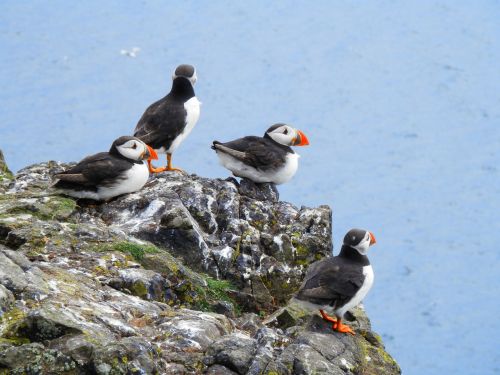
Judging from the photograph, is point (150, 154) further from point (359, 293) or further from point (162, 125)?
point (359, 293)

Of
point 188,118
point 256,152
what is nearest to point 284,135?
point 256,152

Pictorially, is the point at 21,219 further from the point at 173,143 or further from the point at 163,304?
the point at 173,143

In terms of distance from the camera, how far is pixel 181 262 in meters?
7.11

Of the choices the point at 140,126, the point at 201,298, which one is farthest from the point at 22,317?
the point at 140,126

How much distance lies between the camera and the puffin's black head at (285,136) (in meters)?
8.59

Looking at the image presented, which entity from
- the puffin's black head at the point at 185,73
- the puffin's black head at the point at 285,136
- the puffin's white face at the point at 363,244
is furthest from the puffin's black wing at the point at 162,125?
the puffin's white face at the point at 363,244

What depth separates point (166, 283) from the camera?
6492 millimetres

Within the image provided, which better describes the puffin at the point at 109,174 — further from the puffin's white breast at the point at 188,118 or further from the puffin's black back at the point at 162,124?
the puffin's white breast at the point at 188,118

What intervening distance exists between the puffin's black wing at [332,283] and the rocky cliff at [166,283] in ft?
0.76

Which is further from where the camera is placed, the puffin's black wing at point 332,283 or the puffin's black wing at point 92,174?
the puffin's black wing at point 92,174

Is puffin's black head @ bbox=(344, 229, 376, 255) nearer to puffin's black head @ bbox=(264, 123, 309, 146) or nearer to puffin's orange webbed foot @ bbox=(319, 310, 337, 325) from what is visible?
puffin's orange webbed foot @ bbox=(319, 310, 337, 325)

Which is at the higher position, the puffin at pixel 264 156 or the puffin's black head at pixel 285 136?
the puffin's black head at pixel 285 136

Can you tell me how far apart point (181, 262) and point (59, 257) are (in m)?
1.10

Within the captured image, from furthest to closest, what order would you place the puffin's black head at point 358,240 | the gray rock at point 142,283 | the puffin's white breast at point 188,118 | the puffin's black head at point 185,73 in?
the puffin's black head at point 185,73 < the puffin's white breast at point 188,118 < the puffin's black head at point 358,240 < the gray rock at point 142,283
